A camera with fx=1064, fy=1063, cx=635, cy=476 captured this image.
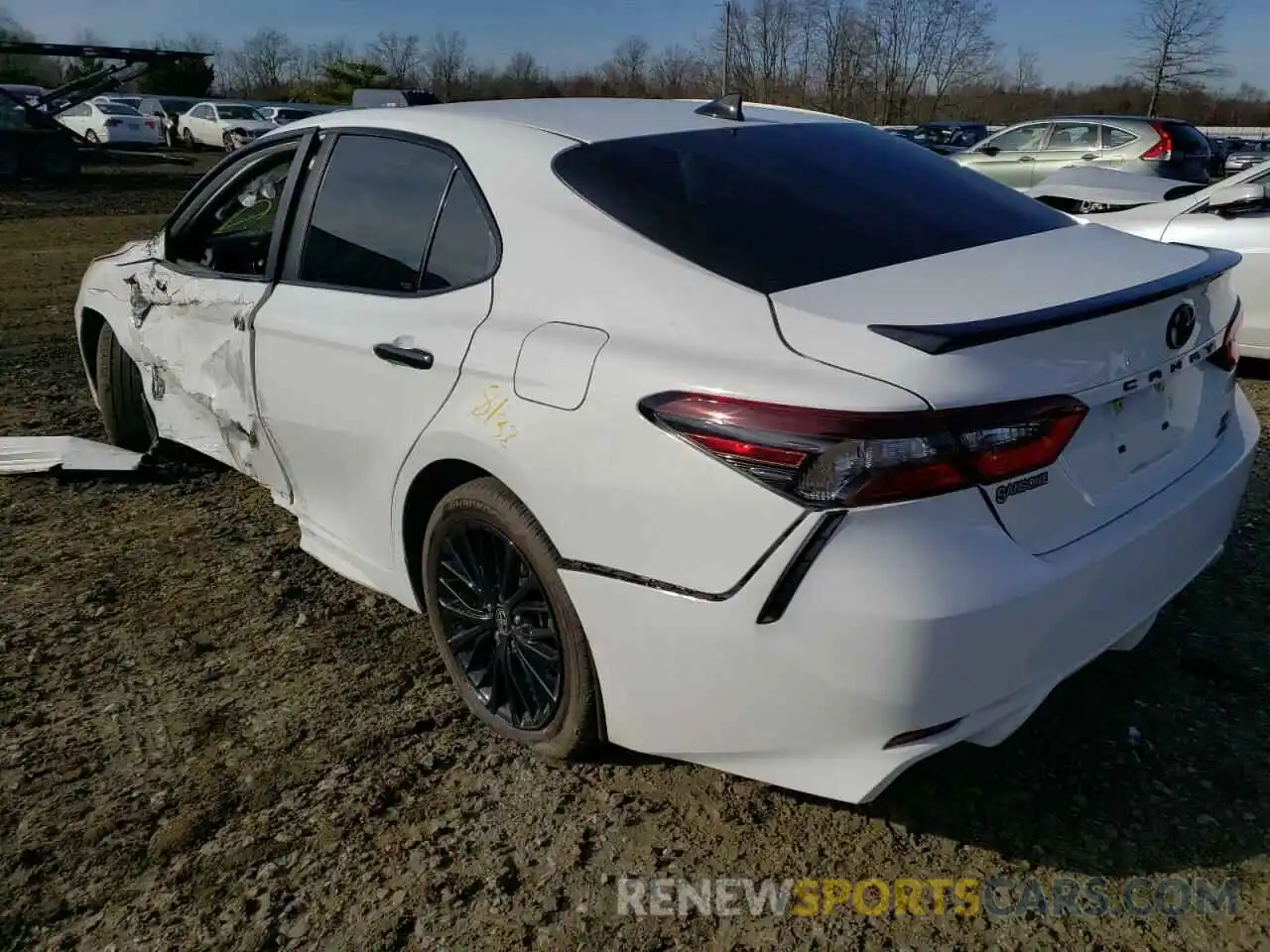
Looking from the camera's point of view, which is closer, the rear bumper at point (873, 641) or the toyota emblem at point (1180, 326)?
the rear bumper at point (873, 641)

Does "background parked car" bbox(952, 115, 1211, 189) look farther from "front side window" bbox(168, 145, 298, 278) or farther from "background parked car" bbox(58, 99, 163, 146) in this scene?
"background parked car" bbox(58, 99, 163, 146)

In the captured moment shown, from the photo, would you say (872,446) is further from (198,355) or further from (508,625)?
(198,355)

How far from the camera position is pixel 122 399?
16.1ft

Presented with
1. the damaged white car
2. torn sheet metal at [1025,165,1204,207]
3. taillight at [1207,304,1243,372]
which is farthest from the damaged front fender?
torn sheet metal at [1025,165,1204,207]

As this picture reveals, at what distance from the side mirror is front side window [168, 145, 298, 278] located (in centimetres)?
527

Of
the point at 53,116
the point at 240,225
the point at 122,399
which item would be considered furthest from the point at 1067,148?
the point at 53,116

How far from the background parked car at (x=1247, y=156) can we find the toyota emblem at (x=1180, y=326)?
2259cm

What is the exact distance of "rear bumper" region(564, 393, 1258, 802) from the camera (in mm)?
1922

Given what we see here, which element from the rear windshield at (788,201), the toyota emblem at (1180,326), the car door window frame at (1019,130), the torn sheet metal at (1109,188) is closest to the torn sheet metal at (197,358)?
the rear windshield at (788,201)

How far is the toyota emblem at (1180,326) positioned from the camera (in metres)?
2.31

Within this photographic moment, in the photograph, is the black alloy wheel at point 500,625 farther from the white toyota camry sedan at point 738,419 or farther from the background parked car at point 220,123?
the background parked car at point 220,123

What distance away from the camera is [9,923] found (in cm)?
227

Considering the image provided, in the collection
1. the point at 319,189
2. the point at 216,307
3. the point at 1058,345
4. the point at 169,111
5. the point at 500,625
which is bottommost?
the point at 169,111

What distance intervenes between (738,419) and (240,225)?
117 inches
